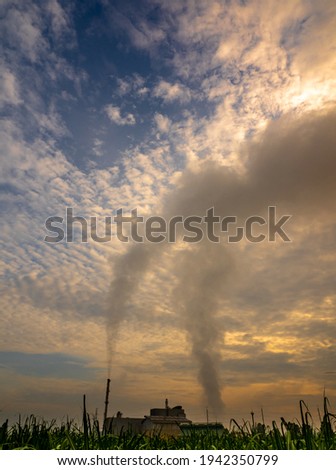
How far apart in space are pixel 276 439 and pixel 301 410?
0.62 metres

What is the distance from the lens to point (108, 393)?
66.8 m
